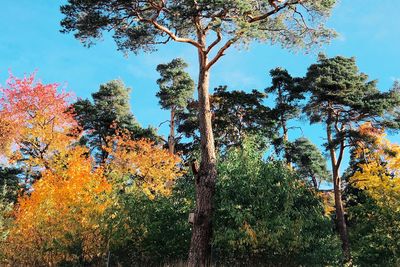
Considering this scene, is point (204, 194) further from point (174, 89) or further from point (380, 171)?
point (174, 89)

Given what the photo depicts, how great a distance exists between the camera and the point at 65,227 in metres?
11.2

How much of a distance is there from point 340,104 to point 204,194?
12.2 m

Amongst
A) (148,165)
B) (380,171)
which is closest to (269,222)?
(380,171)

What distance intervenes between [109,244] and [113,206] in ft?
3.57

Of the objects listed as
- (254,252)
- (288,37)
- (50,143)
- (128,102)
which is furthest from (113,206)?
(128,102)

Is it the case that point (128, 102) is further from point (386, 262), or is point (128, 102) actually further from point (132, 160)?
point (386, 262)

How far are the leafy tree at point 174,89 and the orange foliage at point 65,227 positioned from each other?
14.2 meters

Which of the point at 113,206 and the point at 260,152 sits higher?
the point at 260,152

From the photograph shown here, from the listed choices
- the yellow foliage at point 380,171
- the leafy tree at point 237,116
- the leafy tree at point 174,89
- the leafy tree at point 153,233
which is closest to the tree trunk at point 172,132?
the leafy tree at point 174,89

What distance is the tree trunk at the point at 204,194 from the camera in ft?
32.6

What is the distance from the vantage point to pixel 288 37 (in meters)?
12.1

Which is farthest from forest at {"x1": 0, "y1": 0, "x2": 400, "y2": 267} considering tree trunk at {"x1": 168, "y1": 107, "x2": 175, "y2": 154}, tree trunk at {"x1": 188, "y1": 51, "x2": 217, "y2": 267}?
tree trunk at {"x1": 168, "y1": 107, "x2": 175, "y2": 154}

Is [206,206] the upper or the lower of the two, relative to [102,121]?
lower

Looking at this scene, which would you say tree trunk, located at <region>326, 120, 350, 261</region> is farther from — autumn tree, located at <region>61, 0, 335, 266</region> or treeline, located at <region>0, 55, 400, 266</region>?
autumn tree, located at <region>61, 0, 335, 266</region>
